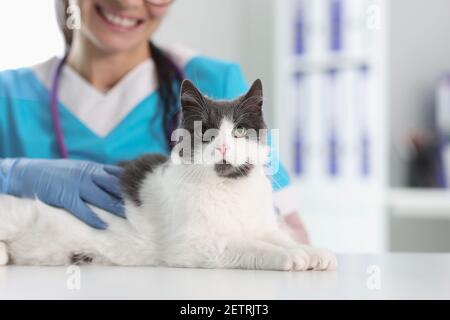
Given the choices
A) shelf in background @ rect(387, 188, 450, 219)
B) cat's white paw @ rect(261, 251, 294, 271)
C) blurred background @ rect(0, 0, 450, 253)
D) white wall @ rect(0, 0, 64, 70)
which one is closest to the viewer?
cat's white paw @ rect(261, 251, 294, 271)

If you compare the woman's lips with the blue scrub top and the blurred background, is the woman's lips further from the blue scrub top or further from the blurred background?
the blurred background

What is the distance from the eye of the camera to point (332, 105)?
258cm

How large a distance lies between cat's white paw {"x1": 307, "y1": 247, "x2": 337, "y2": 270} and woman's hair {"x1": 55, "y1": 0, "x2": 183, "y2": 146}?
438mm

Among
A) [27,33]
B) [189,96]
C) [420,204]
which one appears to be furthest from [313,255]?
[420,204]

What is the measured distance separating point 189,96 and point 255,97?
89mm

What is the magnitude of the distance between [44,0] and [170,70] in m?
0.43

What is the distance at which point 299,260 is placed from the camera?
822 mm

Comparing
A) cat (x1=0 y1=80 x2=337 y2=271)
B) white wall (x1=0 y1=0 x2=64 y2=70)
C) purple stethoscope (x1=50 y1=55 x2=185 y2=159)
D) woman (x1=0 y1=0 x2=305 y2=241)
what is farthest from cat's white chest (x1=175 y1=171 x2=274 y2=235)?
white wall (x1=0 y1=0 x2=64 y2=70)

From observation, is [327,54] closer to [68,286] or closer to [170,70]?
[170,70]

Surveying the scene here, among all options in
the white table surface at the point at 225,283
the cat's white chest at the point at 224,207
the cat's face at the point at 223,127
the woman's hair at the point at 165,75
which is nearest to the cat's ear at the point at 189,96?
the cat's face at the point at 223,127

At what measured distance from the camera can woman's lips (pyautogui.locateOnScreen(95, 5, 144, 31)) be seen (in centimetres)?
125
